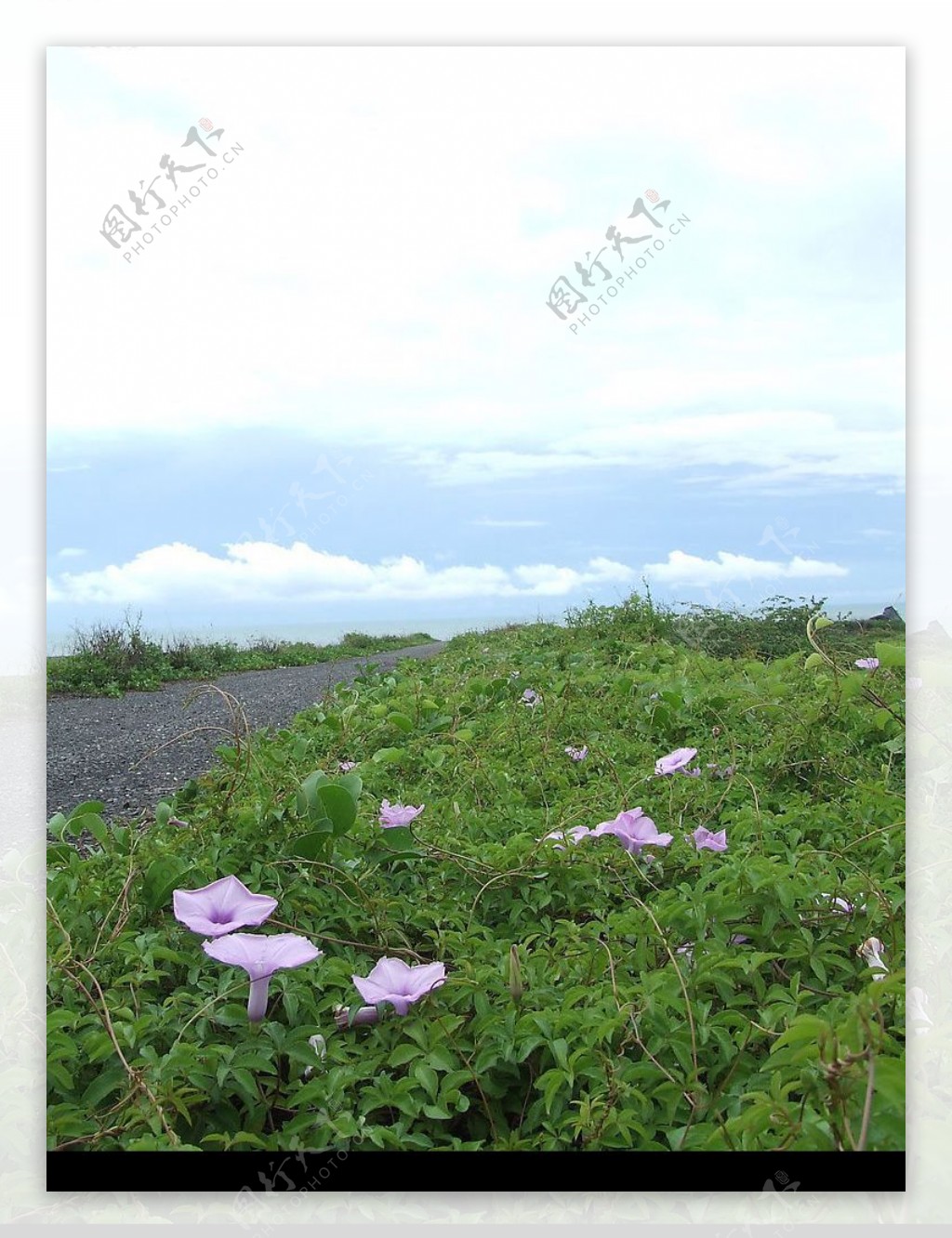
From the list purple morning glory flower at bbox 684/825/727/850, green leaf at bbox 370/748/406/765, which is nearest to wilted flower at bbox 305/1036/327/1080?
purple morning glory flower at bbox 684/825/727/850

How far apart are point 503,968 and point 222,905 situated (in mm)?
352

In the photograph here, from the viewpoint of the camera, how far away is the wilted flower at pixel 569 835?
1531 mm

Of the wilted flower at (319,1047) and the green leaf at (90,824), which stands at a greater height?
the green leaf at (90,824)

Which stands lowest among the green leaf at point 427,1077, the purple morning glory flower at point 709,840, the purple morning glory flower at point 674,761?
the green leaf at point 427,1077

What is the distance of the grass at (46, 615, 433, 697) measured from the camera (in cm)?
171

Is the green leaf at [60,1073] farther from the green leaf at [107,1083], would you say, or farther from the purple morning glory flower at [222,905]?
the purple morning glory flower at [222,905]

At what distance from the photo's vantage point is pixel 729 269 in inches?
69.1

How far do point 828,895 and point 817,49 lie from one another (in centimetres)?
126

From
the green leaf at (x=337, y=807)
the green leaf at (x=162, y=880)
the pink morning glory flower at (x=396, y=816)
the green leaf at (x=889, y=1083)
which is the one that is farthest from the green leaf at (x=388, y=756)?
the green leaf at (x=889, y=1083)

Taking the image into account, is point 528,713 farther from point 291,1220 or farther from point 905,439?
point 291,1220

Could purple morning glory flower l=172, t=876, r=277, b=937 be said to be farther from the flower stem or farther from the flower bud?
the flower bud

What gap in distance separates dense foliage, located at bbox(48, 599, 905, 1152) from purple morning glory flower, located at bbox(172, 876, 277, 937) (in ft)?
0.17

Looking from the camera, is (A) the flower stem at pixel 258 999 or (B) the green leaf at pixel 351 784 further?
(B) the green leaf at pixel 351 784

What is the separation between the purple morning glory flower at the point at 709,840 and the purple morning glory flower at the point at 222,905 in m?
0.62
